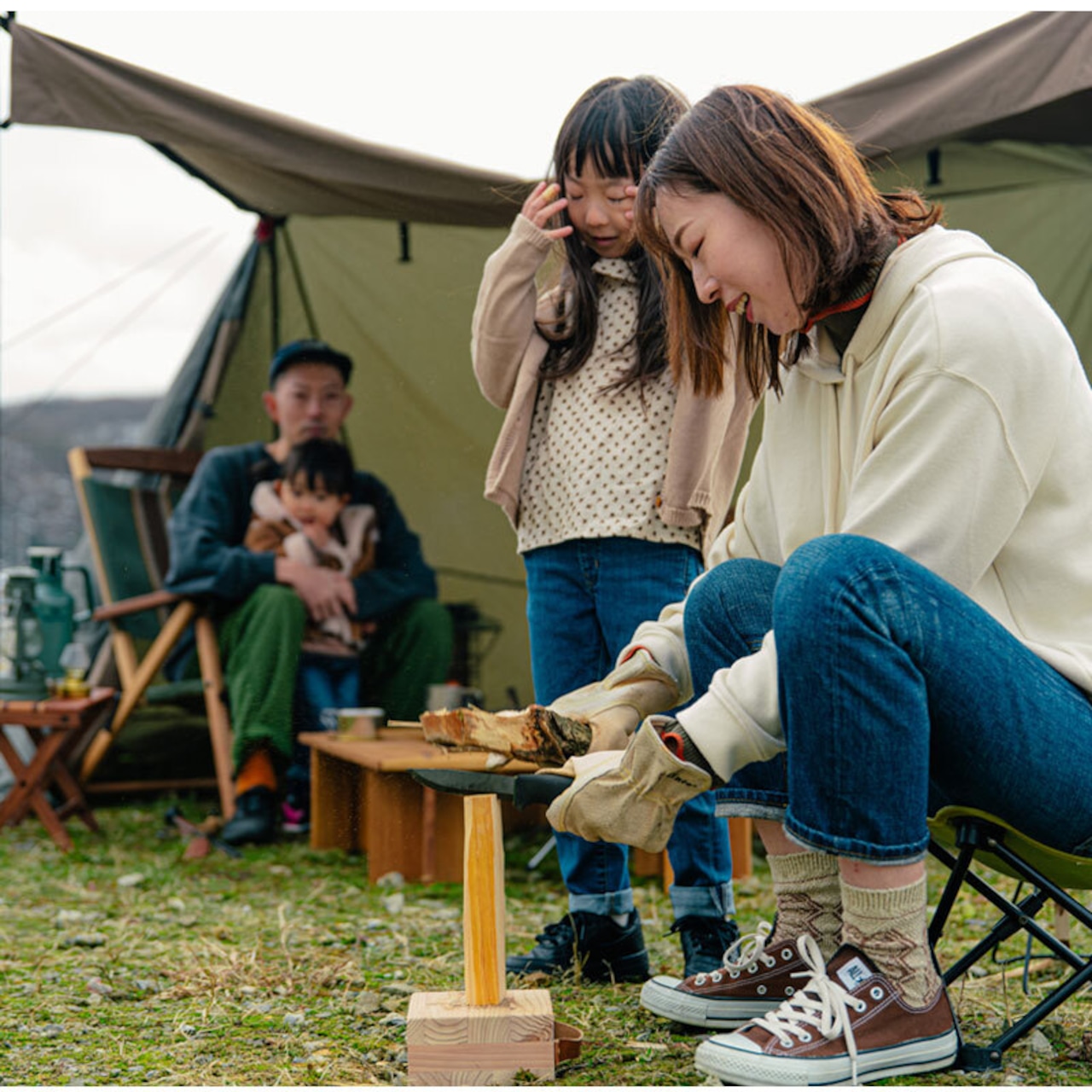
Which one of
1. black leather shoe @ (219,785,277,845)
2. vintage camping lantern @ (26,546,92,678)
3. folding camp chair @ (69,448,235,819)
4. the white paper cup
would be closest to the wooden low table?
the white paper cup

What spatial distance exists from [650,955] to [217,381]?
2729 millimetres

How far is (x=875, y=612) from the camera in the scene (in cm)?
117

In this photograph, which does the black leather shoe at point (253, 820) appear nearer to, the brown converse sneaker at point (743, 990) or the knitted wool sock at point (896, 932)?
the brown converse sneaker at point (743, 990)

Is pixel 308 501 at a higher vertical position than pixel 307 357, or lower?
lower

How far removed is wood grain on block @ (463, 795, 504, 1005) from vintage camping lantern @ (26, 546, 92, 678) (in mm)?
2331

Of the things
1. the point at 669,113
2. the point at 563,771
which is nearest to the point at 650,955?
the point at 563,771

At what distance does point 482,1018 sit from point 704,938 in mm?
515

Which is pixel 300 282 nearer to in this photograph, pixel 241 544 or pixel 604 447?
pixel 241 544

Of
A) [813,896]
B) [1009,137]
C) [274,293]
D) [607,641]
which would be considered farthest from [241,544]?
[813,896]

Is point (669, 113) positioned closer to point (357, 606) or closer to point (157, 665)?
point (357, 606)

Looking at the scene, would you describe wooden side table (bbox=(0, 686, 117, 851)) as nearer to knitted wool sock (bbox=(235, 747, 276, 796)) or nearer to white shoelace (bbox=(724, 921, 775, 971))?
knitted wool sock (bbox=(235, 747, 276, 796))

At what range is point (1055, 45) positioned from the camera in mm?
2613

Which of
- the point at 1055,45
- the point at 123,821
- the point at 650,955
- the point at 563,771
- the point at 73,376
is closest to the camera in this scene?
the point at 563,771

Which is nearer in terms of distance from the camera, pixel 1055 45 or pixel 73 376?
pixel 1055 45
